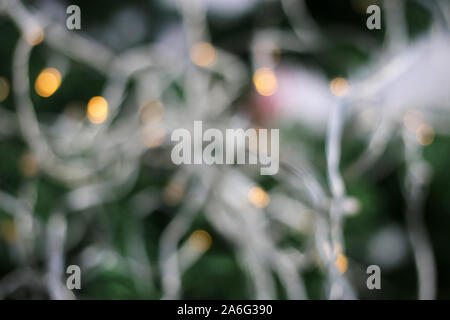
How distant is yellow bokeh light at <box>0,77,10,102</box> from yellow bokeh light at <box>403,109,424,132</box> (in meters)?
0.45

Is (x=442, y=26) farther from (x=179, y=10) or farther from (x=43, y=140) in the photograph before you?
(x=43, y=140)

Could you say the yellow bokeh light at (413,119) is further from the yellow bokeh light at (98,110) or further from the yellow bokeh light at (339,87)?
the yellow bokeh light at (98,110)

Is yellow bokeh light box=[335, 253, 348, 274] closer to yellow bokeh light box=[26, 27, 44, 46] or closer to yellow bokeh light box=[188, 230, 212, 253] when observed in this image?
yellow bokeh light box=[188, 230, 212, 253]

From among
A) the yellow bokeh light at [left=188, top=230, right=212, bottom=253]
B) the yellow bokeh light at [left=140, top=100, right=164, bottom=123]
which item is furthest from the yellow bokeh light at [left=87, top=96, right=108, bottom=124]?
the yellow bokeh light at [left=188, top=230, right=212, bottom=253]

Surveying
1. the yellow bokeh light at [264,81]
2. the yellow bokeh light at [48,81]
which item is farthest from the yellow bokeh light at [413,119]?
the yellow bokeh light at [48,81]

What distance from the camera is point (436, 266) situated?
0.41m

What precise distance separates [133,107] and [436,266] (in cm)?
37

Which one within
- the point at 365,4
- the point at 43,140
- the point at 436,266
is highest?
the point at 365,4

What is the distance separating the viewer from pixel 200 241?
0.42m

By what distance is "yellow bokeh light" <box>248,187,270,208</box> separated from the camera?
0.41 metres

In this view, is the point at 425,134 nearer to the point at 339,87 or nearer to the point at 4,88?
the point at 339,87

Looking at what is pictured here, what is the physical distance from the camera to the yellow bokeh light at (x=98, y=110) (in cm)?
43

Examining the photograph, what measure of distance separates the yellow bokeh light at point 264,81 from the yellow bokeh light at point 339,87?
68 millimetres

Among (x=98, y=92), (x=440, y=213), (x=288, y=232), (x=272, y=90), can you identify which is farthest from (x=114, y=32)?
(x=440, y=213)
